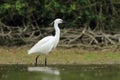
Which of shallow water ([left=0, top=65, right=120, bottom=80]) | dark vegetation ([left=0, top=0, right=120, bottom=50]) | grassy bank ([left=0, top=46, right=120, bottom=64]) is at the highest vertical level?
dark vegetation ([left=0, top=0, right=120, bottom=50])

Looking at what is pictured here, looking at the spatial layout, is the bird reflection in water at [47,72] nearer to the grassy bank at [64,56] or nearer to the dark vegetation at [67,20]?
the grassy bank at [64,56]

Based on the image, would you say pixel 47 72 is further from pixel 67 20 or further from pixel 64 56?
pixel 67 20

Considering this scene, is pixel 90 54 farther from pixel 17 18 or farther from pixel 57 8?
pixel 17 18

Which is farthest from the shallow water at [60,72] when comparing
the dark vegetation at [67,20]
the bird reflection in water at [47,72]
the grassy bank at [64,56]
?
the dark vegetation at [67,20]

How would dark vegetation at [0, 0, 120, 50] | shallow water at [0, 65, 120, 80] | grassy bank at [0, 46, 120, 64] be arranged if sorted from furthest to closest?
dark vegetation at [0, 0, 120, 50] → grassy bank at [0, 46, 120, 64] → shallow water at [0, 65, 120, 80]

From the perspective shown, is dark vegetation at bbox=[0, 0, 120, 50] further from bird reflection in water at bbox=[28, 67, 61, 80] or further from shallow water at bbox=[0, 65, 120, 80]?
bird reflection in water at bbox=[28, 67, 61, 80]

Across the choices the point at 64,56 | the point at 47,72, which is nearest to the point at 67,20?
the point at 64,56

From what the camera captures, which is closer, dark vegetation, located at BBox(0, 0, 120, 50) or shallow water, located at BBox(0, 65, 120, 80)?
shallow water, located at BBox(0, 65, 120, 80)

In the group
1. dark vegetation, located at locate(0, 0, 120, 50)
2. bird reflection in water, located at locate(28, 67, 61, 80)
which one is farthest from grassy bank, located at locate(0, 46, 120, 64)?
bird reflection in water, located at locate(28, 67, 61, 80)

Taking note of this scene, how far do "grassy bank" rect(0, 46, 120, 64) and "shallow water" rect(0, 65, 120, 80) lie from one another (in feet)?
3.57

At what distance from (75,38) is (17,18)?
9.50 ft

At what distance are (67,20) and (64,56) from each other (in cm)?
367

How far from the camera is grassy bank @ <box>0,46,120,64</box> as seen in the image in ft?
59.9

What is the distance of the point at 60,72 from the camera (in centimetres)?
1558
